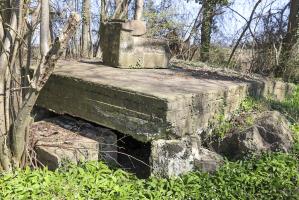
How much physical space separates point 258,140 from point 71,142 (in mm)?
2613

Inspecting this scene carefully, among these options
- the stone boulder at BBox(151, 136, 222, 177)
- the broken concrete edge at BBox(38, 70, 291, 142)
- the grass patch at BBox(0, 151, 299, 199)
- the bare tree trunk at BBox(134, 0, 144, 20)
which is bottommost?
the grass patch at BBox(0, 151, 299, 199)

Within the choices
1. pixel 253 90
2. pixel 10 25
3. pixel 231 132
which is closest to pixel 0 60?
pixel 10 25

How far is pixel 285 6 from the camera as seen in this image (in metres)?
10.9

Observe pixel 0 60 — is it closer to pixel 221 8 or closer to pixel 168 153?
pixel 168 153

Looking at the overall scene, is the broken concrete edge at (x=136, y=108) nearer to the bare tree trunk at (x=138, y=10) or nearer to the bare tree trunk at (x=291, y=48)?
the bare tree trunk at (x=138, y=10)

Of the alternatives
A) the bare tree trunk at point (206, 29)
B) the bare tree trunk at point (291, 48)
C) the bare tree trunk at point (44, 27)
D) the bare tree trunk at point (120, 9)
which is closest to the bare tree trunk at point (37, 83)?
the bare tree trunk at point (44, 27)

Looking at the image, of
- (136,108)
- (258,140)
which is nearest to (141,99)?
(136,108)

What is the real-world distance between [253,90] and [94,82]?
131 inches

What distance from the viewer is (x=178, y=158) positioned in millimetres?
4578

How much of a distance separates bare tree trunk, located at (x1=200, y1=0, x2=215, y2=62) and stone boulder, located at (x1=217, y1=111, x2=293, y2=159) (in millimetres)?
7148

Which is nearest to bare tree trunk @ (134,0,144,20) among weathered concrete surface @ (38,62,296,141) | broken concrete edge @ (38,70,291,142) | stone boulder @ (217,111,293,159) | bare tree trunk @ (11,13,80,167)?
weathered concrete surface @ (38,62,296,141)

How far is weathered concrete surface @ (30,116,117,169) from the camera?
4.42m

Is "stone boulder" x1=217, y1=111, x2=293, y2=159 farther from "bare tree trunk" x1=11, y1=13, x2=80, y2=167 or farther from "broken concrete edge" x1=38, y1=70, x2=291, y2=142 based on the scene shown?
"bare tree trunk" x1=11, y1=13, x2=80, y2=167

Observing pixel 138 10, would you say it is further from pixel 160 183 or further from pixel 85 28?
pixel 160 183
